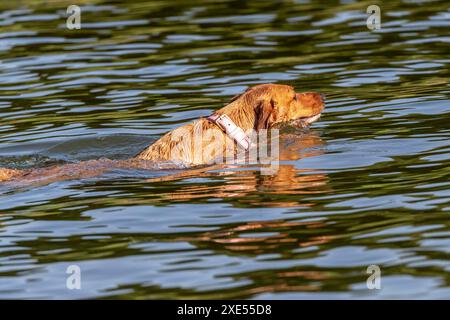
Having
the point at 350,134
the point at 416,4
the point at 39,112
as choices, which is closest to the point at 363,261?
the point at 350,134

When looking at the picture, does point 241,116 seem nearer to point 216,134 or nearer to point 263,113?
point 263,113

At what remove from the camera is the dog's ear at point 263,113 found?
12148 mm

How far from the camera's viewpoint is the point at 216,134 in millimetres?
12062

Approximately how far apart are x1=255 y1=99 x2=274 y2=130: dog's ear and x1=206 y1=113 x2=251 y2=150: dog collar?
12.4 inches

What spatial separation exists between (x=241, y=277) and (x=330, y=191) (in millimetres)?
2572

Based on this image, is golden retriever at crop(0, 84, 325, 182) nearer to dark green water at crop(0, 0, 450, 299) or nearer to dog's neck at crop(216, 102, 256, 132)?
dog's neck at crop(216, 102, 256, 132)

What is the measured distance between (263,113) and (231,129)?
1.58 feet

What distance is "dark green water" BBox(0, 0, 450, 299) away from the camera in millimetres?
8164

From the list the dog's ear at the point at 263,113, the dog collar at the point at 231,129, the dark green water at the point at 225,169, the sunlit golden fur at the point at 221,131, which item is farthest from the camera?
the dog's ear at the point at 263,113

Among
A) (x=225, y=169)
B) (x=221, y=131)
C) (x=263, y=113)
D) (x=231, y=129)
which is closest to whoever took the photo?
(x=225, y=169)

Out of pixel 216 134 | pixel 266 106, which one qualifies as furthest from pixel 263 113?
pixel 216 134

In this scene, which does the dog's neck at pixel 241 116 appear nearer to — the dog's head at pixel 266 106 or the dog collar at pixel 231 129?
the dog's head at pixel 266 106

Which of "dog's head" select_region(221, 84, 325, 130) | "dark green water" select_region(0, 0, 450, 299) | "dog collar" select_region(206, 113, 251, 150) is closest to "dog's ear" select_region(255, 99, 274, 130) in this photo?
"dog's head" select_region(221, 84, 325, 130)

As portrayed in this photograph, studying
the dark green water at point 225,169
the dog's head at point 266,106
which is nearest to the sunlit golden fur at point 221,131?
the dog's head at point 266,106
